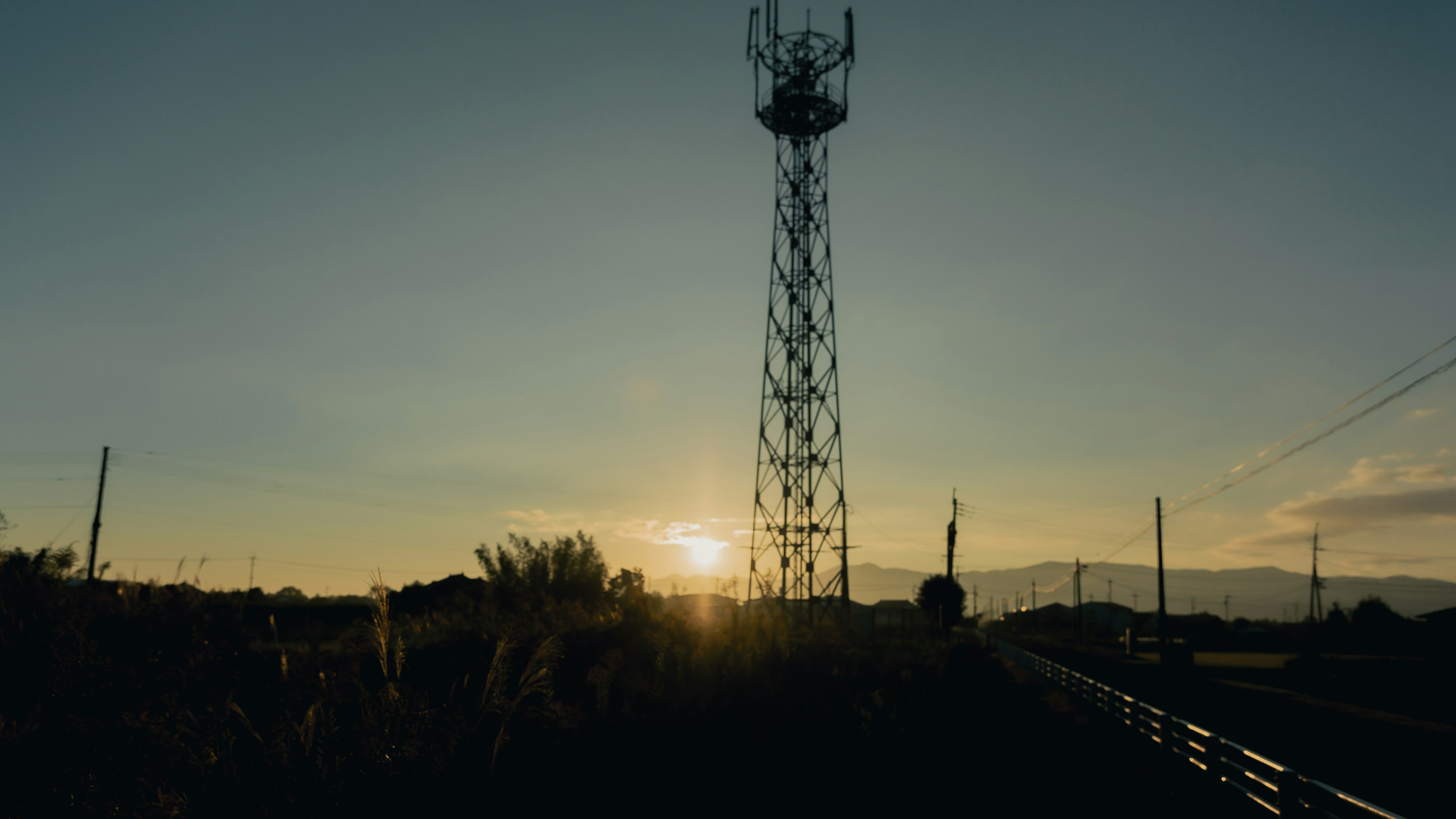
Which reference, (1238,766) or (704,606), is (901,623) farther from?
(1238,766)

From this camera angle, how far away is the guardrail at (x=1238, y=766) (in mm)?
7719

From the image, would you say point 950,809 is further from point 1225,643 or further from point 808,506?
point 1225,643

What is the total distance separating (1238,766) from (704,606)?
1313cm

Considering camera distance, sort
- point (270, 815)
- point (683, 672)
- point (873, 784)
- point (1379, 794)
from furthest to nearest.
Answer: point (683, 672) < point (1379, 794) < point (873, 784) < point (270, 815)

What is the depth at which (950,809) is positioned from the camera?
9.66 metres

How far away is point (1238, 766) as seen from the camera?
33.9 feet

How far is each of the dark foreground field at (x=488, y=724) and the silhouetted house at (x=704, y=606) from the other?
20.8 inches

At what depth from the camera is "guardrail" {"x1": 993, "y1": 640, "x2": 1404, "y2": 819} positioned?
7.72m

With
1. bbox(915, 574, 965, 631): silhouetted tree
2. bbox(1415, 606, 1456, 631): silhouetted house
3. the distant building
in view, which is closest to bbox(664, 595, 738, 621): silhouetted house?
bbox(1415, 606, 1456, 631): silhouetted house

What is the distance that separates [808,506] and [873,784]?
26.6 meters

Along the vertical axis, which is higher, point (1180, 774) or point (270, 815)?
point (270, 815)

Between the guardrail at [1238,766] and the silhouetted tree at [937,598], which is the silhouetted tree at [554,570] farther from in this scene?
the silhouetted tree at [937,598]

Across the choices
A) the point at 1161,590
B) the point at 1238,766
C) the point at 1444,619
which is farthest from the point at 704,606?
the point at 1444,619

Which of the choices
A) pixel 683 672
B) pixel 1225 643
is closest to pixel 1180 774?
pixel 683 672
